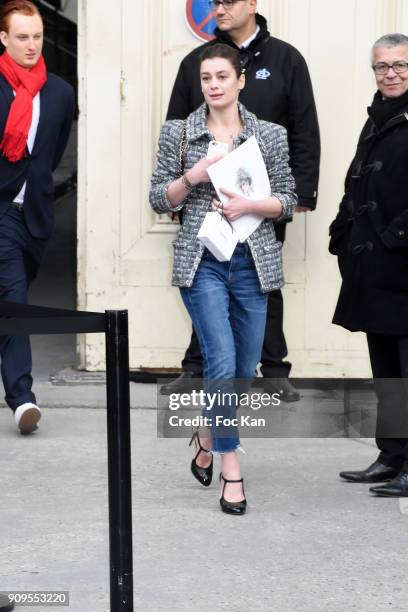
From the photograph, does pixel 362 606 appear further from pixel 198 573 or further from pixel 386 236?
pixel 386 236

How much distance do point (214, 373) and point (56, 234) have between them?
10.9 meters

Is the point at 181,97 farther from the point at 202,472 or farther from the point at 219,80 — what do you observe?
the point at 202,472

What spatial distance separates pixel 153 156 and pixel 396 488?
270cm

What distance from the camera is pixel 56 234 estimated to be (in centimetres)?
1579

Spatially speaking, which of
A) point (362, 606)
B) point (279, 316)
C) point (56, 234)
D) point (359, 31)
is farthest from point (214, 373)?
point (56, 234)

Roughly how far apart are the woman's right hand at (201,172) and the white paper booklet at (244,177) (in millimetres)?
21

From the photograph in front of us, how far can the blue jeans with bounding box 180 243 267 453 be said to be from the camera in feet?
16.6

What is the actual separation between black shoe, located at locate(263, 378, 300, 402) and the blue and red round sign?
188 centimetres

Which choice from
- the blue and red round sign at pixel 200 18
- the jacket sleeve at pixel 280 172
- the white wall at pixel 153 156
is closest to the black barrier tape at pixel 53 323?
the jacket sleeve at pixel 280 172

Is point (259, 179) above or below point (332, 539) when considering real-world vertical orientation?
above

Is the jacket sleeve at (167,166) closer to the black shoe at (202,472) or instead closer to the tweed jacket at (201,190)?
the tweed jacket at (201,190)

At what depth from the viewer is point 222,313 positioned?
16.7 feet

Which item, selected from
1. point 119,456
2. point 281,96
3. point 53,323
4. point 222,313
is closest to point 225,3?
point 281,96

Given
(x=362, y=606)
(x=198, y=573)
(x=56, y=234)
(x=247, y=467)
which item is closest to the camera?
(x=362, y=606)
